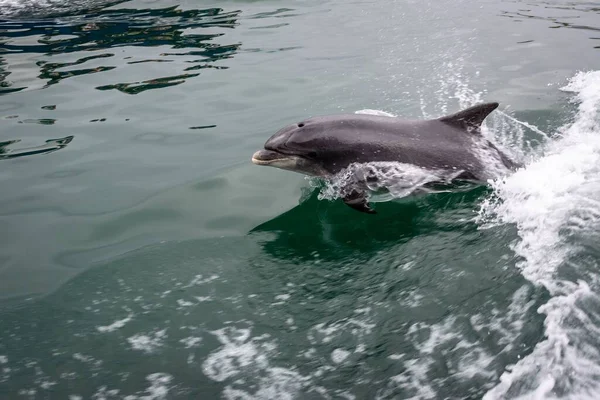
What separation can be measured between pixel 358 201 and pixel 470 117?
171cm

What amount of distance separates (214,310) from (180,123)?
529 cm

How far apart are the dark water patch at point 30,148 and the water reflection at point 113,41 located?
7.91 feet

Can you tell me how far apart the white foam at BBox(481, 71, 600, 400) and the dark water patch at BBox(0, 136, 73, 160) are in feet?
20.7

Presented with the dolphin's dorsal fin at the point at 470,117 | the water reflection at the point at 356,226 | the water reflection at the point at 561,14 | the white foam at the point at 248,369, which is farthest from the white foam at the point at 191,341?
the water reflection at the point at 561,14

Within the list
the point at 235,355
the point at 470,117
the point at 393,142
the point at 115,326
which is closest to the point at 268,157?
the point at 393,142

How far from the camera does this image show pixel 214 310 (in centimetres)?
545

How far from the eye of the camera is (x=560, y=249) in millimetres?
5309

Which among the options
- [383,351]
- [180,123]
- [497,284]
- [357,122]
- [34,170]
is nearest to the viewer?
[383,351]

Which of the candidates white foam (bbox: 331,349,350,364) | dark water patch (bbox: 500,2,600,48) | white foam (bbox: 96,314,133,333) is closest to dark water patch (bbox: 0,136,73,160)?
white foam (bbox: 96,314,133,333)

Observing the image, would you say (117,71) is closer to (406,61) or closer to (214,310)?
(406,61)

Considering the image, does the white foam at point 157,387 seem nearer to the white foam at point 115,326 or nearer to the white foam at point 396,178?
the white foam at point 115,326

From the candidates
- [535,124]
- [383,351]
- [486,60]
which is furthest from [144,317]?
[486,60]

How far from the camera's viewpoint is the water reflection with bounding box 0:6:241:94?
1286cm

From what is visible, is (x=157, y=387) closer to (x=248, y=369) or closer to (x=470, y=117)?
(x=248, y=369)
